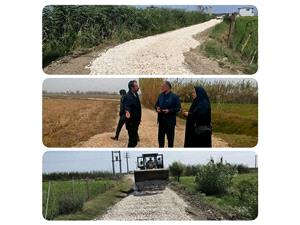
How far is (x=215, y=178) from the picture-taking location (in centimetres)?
626

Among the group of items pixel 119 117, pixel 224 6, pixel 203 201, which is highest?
pixel 224 6

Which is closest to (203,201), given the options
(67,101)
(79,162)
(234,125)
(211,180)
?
(211,180)

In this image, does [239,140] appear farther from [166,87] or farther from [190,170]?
[166,87]

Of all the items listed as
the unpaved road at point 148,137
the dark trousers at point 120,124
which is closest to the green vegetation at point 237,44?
the unpaved road at point 148,137

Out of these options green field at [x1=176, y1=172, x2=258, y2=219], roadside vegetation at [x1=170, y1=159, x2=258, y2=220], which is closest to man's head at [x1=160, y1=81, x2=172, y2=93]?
roadside vegetation at [x1=170, y1=159, x2=258, y2=220]

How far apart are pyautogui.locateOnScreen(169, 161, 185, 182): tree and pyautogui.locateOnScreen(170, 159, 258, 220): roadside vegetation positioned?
0.04 metres

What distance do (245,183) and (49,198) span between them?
6.22ft

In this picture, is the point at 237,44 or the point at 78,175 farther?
the point at 237,44

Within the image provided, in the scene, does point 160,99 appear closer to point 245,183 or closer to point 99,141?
point 99,141

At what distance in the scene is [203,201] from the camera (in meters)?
6.23

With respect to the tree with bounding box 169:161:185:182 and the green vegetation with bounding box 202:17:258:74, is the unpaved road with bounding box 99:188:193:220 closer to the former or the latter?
the tree with bounding box 169:161:185:182

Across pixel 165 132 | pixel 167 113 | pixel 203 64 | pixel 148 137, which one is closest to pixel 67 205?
pixel 148 137

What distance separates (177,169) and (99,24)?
5.39ft

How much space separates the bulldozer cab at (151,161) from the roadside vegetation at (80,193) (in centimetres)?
25
